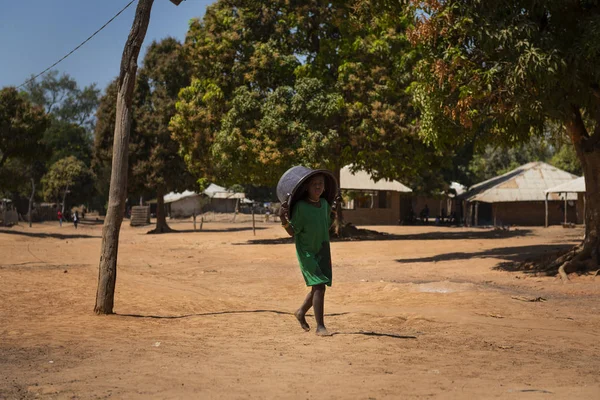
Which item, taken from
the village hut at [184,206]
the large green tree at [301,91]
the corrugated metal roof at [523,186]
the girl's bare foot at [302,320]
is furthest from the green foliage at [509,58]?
→ the village hut at [184,206]

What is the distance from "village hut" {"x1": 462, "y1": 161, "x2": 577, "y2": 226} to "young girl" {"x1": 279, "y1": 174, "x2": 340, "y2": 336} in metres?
40.3

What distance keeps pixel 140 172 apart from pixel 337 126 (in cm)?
1882

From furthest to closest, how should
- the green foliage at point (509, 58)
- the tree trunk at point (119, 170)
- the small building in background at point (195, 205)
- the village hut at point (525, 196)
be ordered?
the small building in background at point (195, 205), the village hut at point (525, 196), the green foliage at point (509, 58), the tree trunk at point (119, 170)

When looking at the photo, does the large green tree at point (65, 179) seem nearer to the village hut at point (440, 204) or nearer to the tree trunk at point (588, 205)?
the village hut at point (440, 204)

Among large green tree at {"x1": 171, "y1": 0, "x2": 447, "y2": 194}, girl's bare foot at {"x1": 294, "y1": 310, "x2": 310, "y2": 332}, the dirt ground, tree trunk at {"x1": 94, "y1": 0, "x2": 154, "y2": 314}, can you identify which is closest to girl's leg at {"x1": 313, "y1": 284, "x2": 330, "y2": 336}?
the dirt ground

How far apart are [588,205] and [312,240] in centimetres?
1100

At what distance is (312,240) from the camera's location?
844 centimetres

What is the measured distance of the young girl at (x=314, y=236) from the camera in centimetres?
842

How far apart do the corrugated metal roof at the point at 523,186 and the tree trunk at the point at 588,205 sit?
30.1 metres

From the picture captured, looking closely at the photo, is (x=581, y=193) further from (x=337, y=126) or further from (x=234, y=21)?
(x=234, y=21)

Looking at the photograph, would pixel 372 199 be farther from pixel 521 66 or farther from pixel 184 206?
pixel 521 66

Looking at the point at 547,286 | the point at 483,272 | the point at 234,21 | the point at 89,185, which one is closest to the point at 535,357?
the point at 547,286

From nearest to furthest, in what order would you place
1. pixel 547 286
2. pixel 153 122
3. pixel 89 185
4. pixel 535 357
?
1. pixel 535 357
2. pixel 547 286
3. pixel 153 122
4. pixel 89 185

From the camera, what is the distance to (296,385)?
19.7 feet
